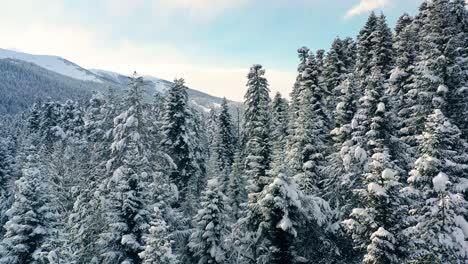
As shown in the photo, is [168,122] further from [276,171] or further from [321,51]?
[321,51]

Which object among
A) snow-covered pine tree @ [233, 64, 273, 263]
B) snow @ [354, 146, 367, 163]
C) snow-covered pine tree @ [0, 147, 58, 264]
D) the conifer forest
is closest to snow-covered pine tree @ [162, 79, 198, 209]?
the conifer forest

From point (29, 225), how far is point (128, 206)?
765 centimetres

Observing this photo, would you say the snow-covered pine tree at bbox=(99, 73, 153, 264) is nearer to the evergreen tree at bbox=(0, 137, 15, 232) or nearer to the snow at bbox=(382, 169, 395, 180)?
the snow at bbox=(382, 169, 395, 180)

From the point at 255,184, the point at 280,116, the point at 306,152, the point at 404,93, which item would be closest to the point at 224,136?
the point at 280,116

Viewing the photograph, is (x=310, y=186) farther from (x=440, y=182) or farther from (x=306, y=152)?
(x=440, y=182)

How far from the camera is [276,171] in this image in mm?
20750

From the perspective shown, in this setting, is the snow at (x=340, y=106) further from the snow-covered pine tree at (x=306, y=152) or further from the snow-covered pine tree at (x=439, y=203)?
the snow-covered pine tree at (x=439, y=203)

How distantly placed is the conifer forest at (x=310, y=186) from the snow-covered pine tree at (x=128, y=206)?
9 centimetres

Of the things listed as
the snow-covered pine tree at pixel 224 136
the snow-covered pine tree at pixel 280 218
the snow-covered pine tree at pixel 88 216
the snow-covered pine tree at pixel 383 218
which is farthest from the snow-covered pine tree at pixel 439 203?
the snow-covered pine tree at pixel 224 136

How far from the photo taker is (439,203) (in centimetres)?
1823

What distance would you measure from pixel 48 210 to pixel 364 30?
112ft

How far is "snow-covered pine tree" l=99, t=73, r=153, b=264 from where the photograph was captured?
24.2 metres

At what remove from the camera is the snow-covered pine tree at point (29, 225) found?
25.9 m

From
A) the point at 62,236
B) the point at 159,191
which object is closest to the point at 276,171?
the point at 159,191
